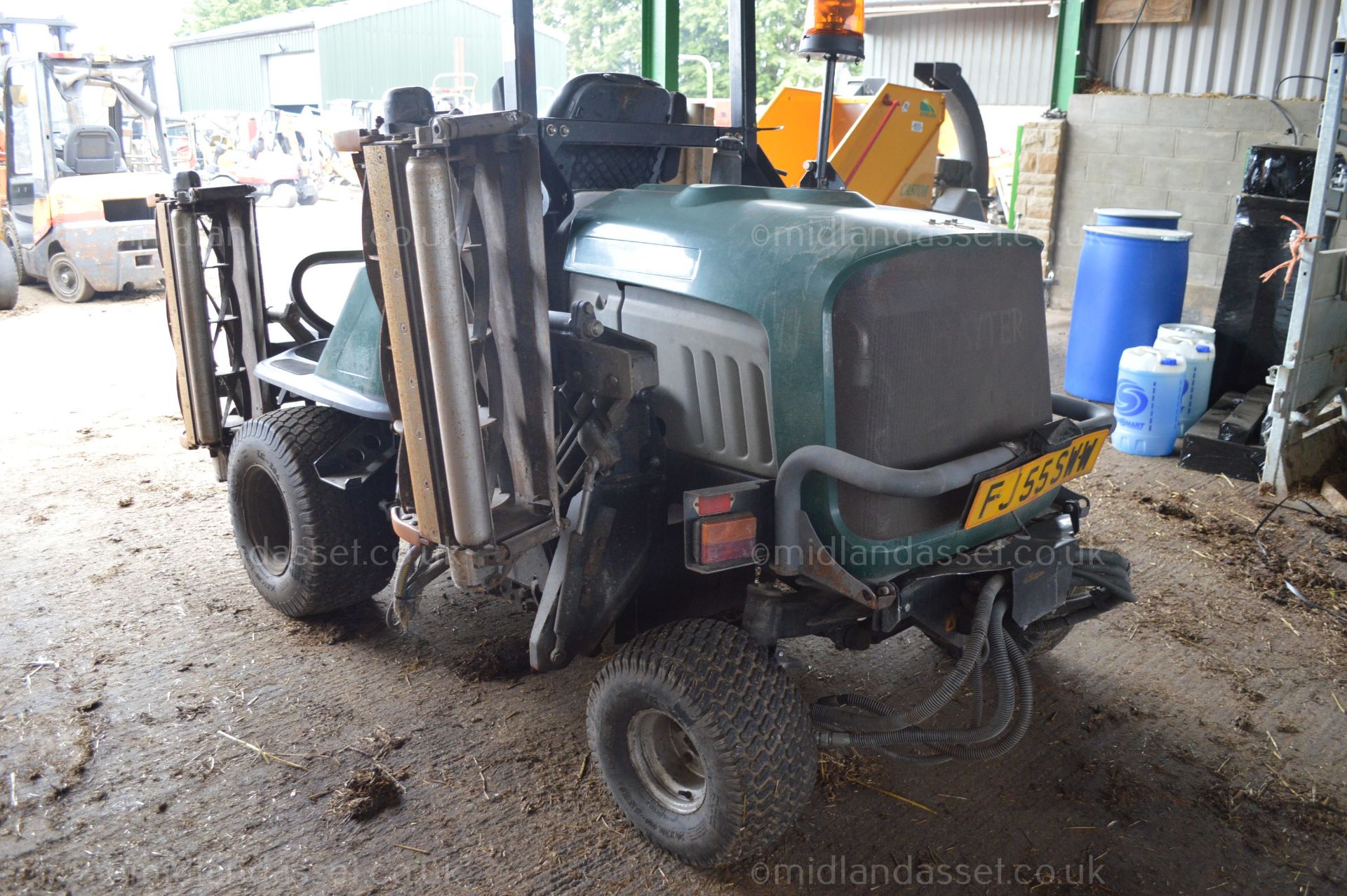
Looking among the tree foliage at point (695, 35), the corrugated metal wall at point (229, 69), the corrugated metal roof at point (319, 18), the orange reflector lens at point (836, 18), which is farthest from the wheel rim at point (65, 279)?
the corrugated metal wall at point (229, 69)

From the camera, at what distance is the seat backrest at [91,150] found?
10.5 m

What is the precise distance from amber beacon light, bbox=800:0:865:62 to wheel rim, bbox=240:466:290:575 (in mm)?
2722

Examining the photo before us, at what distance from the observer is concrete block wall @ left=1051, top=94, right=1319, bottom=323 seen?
7883 millimetres

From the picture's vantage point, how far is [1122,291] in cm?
604

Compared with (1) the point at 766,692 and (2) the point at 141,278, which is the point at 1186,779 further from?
(2) the point at 141,278

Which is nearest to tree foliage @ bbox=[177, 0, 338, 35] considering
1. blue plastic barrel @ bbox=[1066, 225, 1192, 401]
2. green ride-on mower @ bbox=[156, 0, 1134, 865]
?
blue plastic barrel @ bbox=[1066, 225, 1192, 401]

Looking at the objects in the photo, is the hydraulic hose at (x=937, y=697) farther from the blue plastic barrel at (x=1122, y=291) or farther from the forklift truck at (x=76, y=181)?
the forklift truck at (x=76, y=181)

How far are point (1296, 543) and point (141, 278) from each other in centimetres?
1005

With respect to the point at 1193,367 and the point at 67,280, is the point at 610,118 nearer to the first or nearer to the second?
the point at 1193,367

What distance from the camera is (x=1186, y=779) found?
2.76m

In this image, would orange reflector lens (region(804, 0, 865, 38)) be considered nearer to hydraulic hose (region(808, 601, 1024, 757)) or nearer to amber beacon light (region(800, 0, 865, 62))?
amber beacon light (region(800, 0, 865, 62))

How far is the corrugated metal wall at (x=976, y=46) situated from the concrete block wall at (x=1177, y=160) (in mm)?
4775

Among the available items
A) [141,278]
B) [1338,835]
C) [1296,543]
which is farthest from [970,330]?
[141,278]

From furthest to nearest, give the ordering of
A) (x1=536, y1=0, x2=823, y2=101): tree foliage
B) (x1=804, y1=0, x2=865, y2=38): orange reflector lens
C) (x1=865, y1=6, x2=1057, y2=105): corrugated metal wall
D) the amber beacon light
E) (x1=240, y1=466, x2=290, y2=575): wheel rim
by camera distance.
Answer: (x1=536, y1=0, x2=823, y2=101): tree foliage < (x1=865, y1=6, x2=1057, y2=105): corrugated metal wall < (x1=804, y1=0, x2=865, y2=38): orange reflector lens < the amber beacon light < (x1=240, y1=466, x2=290, y2=575): wheel rim
